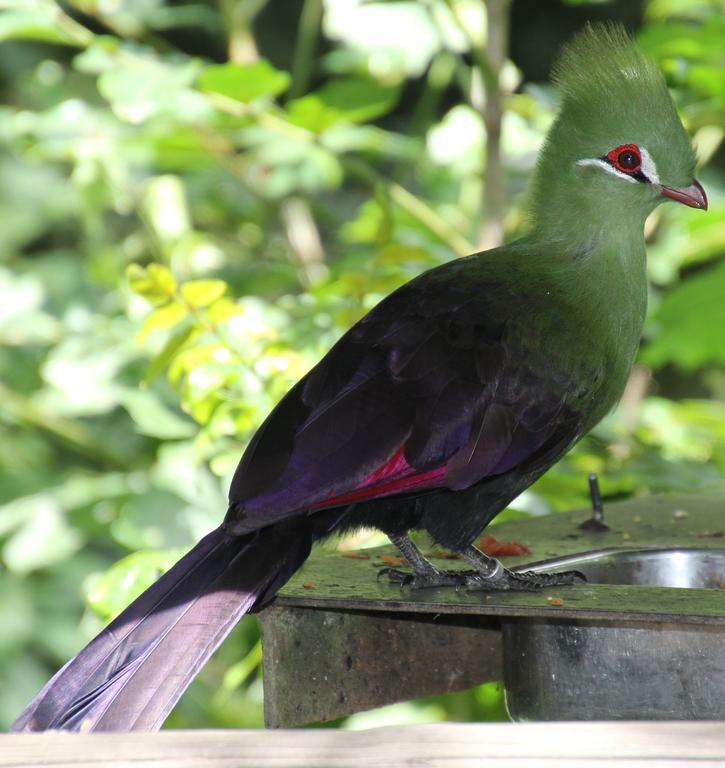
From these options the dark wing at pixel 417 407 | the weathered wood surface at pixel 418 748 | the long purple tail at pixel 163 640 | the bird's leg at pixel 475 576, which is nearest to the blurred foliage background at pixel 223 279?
the dark wing at pixel 417 407

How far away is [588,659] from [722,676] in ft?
0.63

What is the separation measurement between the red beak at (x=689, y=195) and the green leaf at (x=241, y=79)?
0.87 meters


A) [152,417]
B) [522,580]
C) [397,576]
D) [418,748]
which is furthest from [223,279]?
[418,748]

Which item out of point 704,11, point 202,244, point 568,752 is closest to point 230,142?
point 202,244

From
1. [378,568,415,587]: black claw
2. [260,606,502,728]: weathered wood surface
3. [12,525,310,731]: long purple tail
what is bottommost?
[260,606,502,728]: weathered wood surface

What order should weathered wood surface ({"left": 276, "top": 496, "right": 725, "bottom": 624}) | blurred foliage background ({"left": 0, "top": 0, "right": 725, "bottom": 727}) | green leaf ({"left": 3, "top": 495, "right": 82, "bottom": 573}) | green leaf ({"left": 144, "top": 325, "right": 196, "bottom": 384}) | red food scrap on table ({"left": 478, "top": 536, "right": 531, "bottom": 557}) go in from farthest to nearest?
green leaf ({"left": 3, "top": 495, "right": 82, "bottom": 573}), blurred foliage background ({"left": 0, "top": 0, "right": 725, "bottom": 727}), green leaf ({"left": 144, "top": 325, "right": 196, "bottom": 384}), red food scrap on table ({"left": 478, "top": 536, "right": 531, "bottom": 557}), weathered wood surface ({"left": 276, "top": 496, "right": 725, "bottom": 624})

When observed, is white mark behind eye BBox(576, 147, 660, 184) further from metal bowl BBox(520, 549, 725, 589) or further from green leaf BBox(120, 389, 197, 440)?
green leaf BBox(120, 389, 197, 440)

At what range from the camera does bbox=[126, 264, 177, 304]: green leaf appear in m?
2.38

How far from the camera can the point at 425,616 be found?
2.07 meters

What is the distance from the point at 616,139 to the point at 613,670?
3.25ft

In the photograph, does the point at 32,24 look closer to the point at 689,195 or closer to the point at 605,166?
the point at 605,166

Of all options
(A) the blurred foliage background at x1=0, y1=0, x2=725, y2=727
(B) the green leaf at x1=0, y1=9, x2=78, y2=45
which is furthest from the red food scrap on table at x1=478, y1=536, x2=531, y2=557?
(B) the green leaf at x1=0, y1=9, x2=78, y2=45

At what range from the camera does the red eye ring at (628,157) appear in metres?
2.22

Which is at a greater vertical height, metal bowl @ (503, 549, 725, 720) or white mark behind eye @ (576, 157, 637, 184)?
white mark behind eye @ (576, 157, 637, 184)
